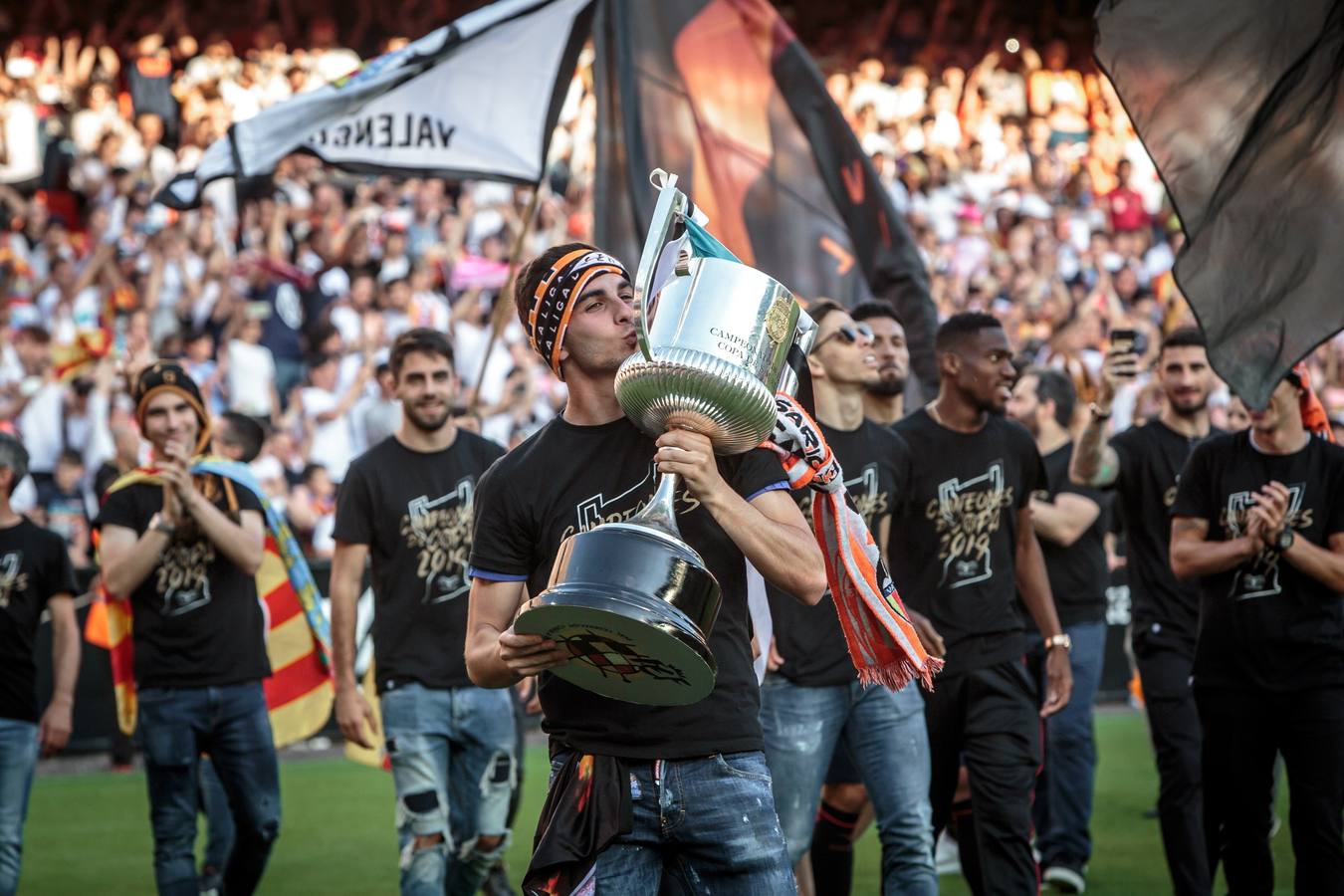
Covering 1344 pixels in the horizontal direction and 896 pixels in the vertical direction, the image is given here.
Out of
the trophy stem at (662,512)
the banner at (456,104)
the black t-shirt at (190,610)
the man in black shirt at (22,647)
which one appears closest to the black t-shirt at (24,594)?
the man in black shirt at (22,647)

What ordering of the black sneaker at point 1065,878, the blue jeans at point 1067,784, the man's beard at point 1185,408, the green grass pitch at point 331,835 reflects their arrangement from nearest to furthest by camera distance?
1. the man's beard at point 1185,408
2. the black sneaker at point 1065,878
3. the blue jeans at point 1067,784
4. the green grass pitch at point 331,835

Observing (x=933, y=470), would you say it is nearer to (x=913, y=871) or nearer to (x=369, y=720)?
(x=913, y=871)

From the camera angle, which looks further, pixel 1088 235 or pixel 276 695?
pixel 1088 235

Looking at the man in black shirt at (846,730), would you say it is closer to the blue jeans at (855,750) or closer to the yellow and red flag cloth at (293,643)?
the blue jeans at (855,750)

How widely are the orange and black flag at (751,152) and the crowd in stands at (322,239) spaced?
154cm

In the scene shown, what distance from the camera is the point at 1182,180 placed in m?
4.88

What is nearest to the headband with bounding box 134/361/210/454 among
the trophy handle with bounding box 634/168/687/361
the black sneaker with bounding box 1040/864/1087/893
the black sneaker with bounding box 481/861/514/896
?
A: the black sneaker with bounding box 481/861/514/896

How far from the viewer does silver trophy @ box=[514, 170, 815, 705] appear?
3488 mm

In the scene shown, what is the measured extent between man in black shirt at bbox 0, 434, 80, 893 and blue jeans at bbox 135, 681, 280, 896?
463 millimetres

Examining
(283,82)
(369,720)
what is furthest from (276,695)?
(283,82)

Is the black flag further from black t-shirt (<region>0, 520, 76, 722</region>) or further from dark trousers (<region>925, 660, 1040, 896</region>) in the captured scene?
black t-shirt (<region>0, 520, 76, 722</region>)

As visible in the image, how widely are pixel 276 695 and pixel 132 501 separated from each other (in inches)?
61.7

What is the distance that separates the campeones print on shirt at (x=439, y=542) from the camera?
7.11m

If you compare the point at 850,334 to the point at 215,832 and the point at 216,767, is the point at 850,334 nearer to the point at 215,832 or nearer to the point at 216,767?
the point at 216,767
